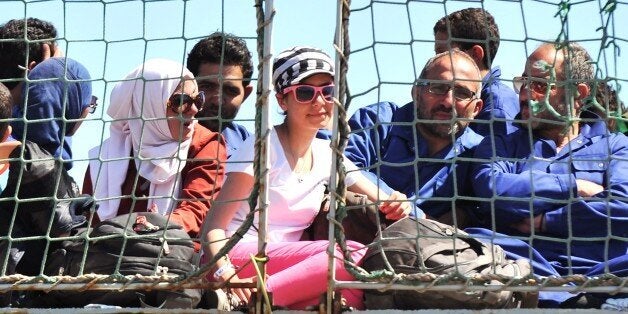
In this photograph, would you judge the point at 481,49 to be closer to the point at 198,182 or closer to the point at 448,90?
the point at 448,90

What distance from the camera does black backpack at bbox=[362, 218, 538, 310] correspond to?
14.8ft

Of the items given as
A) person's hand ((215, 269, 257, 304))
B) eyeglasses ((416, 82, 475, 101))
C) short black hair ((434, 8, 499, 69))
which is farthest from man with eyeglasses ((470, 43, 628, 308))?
short black hair ((434, 8, 499, 69))

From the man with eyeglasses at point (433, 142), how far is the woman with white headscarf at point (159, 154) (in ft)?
2.19

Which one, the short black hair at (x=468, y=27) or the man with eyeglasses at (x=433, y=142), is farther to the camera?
the short black hair at (x=468, y=27)

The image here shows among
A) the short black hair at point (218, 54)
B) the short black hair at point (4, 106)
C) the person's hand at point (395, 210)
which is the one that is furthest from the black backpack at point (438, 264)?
the short black hair at point (218, 54)

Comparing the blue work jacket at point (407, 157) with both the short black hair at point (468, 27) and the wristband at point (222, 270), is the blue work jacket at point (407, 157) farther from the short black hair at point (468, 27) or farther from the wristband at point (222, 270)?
the wristband at point (222, 270)

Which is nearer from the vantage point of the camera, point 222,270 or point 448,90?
point 222,270

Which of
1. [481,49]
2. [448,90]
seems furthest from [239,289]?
[481,49]

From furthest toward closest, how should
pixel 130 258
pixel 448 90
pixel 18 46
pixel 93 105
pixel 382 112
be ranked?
pixel 18 46
pixel 382 112
pixel 93 105
pixel 448 90
pixel 130 258

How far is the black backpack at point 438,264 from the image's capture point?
178 inches

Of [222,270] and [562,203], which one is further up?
[562,203]

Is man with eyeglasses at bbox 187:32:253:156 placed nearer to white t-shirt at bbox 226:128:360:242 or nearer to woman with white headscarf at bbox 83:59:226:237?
woman with white headscarf at bbox 83:59:226:237

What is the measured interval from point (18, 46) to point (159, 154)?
1131 mm

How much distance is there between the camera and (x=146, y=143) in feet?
18.2
